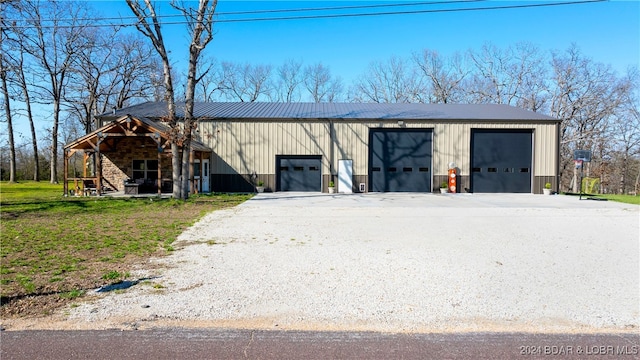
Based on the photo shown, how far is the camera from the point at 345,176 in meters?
23.0

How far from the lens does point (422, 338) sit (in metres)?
3.56

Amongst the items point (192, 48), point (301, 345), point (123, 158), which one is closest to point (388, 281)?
point (301, 345)

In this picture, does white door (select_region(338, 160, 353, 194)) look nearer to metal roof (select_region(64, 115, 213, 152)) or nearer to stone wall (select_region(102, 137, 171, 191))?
metal roof (select_region(64, 115, 213, 152))

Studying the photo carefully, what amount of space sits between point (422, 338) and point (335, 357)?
92 centimetres

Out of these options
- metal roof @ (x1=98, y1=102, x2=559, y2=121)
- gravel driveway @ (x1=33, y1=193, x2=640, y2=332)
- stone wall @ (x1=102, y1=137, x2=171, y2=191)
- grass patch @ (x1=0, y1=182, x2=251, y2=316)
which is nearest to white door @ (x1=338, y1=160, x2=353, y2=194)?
metal roof @ (x1=98, y1=102, x2=559, y2=121)

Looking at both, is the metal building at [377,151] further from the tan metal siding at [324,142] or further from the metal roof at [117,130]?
the metal roof at [117,130]

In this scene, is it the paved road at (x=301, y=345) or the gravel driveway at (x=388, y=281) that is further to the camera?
the gravel driveway at (x=388, y=281)

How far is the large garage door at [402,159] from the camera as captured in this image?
76.5 feet

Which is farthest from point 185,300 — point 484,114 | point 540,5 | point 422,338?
point 484,114

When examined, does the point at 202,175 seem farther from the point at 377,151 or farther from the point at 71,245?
the point at 71,245

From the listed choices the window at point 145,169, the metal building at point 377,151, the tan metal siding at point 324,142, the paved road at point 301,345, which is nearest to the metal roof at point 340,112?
the metal building at point 377,151

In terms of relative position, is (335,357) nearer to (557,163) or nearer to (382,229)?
(382,229)

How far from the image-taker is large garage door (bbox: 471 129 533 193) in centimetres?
2327

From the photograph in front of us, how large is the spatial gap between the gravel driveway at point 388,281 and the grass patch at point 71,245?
51 cm
